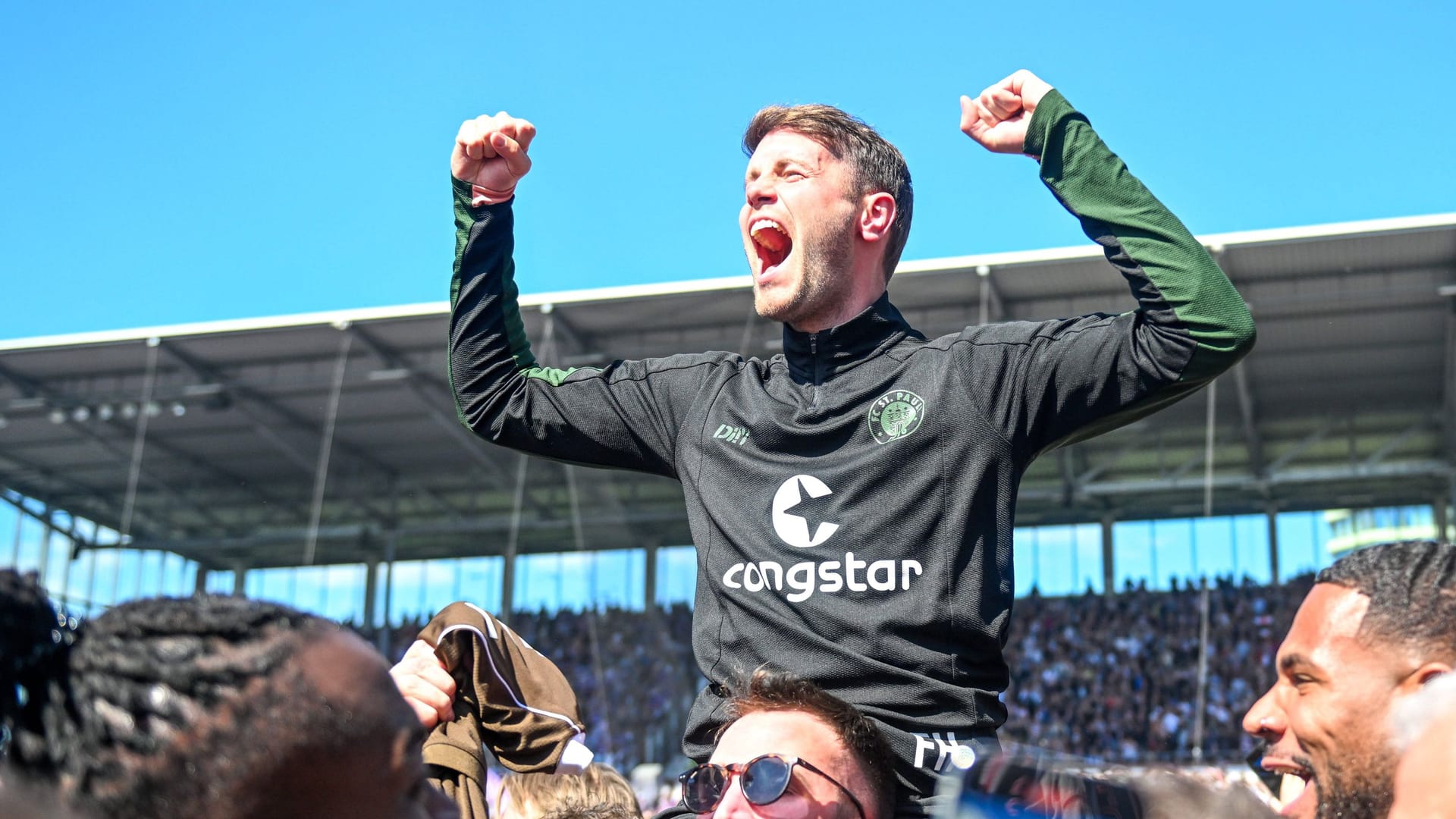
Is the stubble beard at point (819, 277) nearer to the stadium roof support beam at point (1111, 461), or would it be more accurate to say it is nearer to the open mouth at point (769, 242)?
the open mouth at point (769, 242)

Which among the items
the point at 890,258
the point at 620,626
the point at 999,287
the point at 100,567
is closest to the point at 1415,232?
the point at 999,287

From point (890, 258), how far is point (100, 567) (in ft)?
73.0

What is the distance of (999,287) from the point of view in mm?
15898

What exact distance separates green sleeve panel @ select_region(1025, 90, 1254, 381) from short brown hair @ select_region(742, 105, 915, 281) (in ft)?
1.25

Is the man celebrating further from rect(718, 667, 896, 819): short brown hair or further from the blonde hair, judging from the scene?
the blonde hair

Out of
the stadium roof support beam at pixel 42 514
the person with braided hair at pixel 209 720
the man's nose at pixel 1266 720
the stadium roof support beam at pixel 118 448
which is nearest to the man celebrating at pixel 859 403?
the man's nose at pixel 1266 720

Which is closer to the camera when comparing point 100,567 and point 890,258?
point 890,258

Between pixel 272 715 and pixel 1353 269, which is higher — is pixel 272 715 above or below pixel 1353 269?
below

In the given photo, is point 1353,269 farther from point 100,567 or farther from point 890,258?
point 100,567

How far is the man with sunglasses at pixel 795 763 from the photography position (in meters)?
2.18

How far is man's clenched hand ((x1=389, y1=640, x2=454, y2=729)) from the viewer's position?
219cm

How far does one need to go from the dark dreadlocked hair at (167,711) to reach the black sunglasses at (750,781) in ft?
3.32

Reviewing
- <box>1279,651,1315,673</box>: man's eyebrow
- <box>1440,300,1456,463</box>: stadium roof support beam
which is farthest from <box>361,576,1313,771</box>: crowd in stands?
<box>1279,651,1315,673</box>: man's eyebrow

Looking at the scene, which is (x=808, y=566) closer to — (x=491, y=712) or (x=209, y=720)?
(x=491, y=712)
